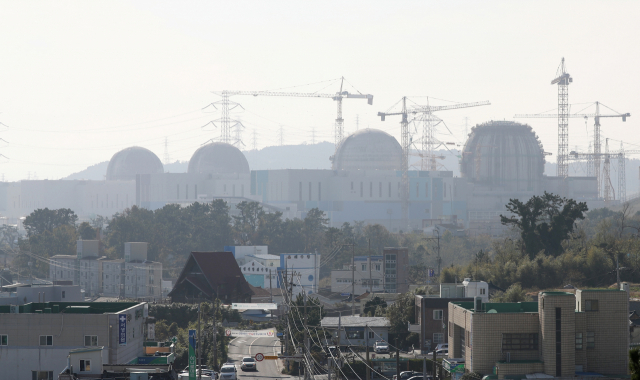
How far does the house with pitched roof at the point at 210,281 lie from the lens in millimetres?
67562

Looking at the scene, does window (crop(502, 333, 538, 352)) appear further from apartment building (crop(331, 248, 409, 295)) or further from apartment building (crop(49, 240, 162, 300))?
apartment building (crop(49, 240, 162, 300))

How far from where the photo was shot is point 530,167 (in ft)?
509

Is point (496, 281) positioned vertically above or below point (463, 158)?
below

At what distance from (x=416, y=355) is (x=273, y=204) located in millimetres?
113082

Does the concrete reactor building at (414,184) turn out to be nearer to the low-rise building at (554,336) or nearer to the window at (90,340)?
the low-rise building at (554,336)

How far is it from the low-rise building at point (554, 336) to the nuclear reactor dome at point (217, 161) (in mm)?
138081

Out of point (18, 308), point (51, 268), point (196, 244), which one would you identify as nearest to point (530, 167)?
point (196, 244)

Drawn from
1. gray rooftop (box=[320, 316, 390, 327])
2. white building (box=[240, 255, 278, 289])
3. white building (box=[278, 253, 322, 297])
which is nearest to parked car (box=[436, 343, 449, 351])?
gray rooftop (box=[320, 316, 390, 327])

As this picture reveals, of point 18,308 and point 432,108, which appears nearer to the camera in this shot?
point 18,308

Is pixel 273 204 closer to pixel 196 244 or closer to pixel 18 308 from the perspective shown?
pixel 196 244

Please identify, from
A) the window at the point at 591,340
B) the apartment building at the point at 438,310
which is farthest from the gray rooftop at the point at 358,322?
the window at the point at 591,340

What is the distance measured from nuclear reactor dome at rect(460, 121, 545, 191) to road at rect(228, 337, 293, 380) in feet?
342

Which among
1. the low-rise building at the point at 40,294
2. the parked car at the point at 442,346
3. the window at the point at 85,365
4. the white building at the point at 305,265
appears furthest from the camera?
the white building at the point at 305,265

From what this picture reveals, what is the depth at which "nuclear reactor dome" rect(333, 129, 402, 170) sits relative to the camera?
512 ft
